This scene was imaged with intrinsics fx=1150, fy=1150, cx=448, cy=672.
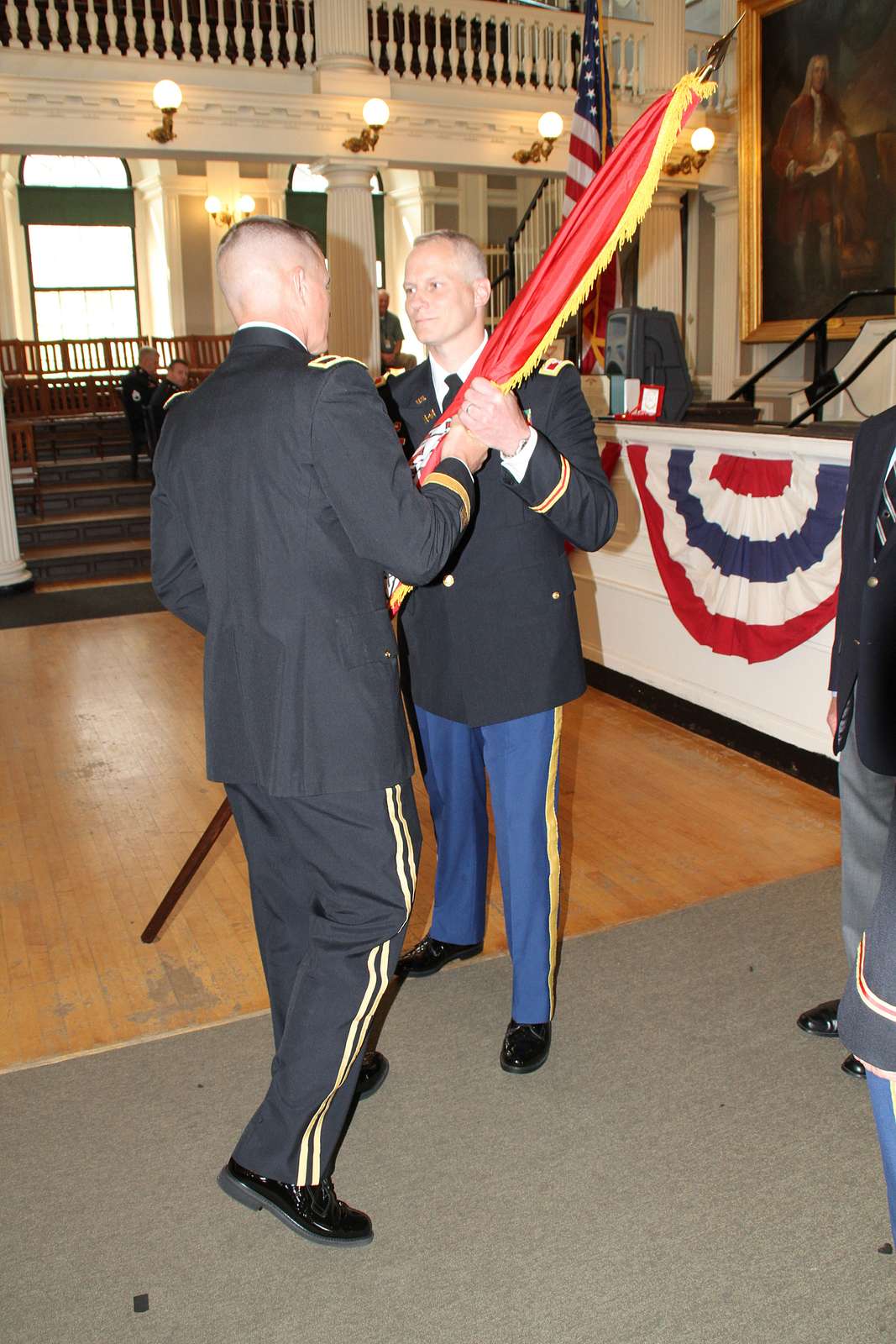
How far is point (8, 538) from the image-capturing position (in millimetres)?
8523

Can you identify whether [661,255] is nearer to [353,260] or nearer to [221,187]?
[353,260]

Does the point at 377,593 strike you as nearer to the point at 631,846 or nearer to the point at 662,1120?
the point at 662,1120

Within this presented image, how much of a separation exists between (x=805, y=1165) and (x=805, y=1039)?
17.5 inches

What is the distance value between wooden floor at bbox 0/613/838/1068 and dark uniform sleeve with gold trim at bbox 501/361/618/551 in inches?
50.1

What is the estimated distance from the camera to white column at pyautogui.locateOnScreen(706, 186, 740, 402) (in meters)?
12.3

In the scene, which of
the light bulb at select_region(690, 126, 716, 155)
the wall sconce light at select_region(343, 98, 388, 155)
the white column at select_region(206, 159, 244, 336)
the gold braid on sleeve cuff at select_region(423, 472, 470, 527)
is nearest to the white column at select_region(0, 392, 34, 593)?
the wall sconce light at select_region(343, 98, 388, 155)

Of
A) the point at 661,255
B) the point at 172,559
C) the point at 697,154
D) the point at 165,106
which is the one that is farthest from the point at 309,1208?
the point at 661,255

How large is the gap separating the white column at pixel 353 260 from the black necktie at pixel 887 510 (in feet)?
28.9

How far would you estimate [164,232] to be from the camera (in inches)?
648

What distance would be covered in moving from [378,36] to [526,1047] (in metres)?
10.6

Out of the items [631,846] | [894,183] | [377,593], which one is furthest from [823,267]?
[377,593]

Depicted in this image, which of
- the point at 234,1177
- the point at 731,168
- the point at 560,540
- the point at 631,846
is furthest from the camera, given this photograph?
the point at 731,168

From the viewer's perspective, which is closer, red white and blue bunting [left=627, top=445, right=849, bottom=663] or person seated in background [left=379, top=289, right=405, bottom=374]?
red white and blue bunting [left=627, top=445, right=849, bottom=663]

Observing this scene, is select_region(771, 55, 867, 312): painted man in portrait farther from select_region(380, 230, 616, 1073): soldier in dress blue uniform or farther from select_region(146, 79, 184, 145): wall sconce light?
select_region(380, 230, 616, 1073): soldier in dress blue uniform
